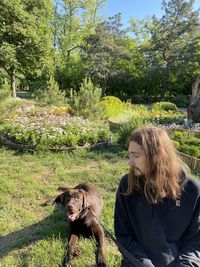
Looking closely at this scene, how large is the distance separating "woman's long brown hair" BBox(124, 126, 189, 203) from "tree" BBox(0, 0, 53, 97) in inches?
752

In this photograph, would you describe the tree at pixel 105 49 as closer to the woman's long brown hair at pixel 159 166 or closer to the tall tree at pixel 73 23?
the tall tree at pixel 73 23

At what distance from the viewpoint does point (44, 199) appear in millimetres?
4242

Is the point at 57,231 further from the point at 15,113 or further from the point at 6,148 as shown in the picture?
the point at 15,113

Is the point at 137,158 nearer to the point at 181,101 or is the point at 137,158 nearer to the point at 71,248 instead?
the point at 71,248

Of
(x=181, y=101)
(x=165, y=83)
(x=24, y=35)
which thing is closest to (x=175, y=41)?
(x=165, y=83)

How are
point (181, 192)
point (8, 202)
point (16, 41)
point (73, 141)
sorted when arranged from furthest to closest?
point (16, 41)
point (73, 141)
point (8, 202)
point (181, 192)

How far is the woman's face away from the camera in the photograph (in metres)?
1.93

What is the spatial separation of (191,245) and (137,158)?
2.65ft

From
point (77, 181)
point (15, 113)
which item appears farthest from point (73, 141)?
point (15, 113)

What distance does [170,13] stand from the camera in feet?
78.4

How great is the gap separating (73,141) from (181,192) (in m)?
4.98

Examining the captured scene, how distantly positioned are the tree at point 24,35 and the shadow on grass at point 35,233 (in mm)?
17663

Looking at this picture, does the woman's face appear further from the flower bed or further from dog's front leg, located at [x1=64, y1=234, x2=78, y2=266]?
→ the flower bed

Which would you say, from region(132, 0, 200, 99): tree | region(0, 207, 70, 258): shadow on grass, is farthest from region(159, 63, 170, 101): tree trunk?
region(0, 207, 70, 258): shadow on grass
